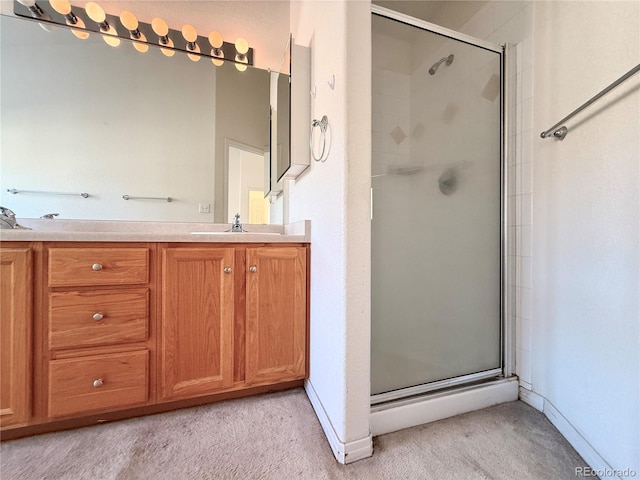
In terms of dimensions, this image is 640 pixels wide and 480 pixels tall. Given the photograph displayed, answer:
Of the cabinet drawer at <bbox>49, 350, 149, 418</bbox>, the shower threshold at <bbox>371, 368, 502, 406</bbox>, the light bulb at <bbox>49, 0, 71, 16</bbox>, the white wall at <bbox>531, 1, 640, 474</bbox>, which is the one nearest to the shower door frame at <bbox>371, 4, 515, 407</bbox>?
the shower threshold at <bbox>371, 368, 502, 406</bbox>

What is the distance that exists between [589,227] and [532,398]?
0.86 meters

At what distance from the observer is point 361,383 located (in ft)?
3.08

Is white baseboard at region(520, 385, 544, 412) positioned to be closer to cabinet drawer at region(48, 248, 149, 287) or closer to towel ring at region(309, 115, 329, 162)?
towel ring at region(309, 115, 329, 162)

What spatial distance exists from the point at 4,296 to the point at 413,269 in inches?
66.7

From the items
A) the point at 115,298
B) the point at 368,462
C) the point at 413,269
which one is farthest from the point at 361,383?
the point at 115,298

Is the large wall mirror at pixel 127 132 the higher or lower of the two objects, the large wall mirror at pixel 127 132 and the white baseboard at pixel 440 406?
the higher

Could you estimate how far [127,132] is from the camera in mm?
1537

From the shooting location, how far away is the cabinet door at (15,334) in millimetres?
987

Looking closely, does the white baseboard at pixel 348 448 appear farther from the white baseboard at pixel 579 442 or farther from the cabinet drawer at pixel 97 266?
the cabinet drawer at pixel 97 266

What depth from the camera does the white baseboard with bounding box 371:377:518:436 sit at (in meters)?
1.07

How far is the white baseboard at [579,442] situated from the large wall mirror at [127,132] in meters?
1.77

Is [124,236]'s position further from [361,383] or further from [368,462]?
[368,462]

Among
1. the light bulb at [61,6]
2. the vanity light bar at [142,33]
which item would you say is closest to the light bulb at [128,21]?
the vanity light bar at [142,33]

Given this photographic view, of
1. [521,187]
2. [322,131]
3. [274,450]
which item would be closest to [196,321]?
[274,450]
